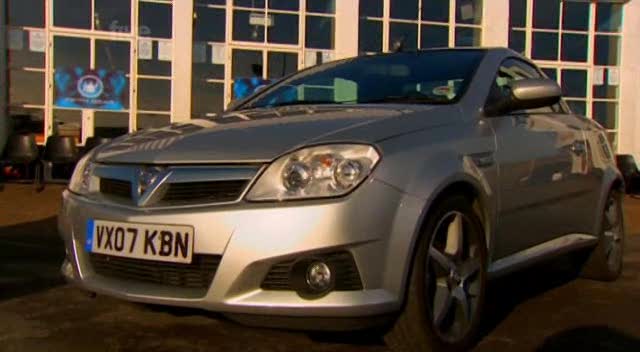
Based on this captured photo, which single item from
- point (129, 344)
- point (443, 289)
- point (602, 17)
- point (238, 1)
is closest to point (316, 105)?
point (443, 289)

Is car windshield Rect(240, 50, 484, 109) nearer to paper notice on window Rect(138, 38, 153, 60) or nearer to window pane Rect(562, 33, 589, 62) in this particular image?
paper notice on window Rect(138, 38, 153, 60)

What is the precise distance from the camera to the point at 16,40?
12484mm

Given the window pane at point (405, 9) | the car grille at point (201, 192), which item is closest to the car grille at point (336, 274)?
the car grille at point (201, 192)

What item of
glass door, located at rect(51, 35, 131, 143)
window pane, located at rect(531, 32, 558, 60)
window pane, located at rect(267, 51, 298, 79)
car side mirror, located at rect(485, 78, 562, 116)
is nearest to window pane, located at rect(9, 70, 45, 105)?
glass door, located at rect(51, 35, 131, 143)

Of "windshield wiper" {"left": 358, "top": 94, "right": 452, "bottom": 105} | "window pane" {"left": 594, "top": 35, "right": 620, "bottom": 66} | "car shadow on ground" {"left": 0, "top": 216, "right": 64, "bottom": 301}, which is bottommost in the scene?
"car shadow on ground" {"left": 0, "top": 216, "right": 64, "bottom": 301}

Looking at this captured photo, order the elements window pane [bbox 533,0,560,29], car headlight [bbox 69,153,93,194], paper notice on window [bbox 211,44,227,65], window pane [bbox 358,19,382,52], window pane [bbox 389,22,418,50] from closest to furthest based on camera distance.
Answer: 1. car headlight [bbox 69,153,93,194]
2. paper notice on window [bbox 211,44,227,65]
3. window pane [bbox 358,19,382,52]
4. window pane [bbox 389,22,418,50]
5. window pane [bbox 533,0,560,29]

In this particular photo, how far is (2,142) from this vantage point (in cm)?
1236

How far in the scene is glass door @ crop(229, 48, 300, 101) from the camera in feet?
43.9

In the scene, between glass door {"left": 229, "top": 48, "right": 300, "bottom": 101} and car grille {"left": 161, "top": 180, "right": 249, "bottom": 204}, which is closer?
car grille {"left": 161, "top": 180, "right": 249, "bottom": 204}

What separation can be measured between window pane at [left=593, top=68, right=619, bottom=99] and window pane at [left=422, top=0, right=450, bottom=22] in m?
3.72

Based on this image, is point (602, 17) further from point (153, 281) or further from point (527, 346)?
point (153, 281)

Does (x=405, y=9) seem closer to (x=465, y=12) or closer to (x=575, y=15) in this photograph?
(x=465, y=12)

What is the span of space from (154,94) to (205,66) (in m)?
1.07

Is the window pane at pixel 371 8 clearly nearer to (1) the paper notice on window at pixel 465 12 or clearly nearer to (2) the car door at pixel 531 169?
(1) the paper notice on window at pixel 465 12
